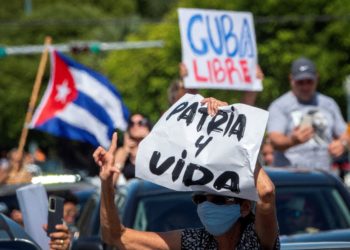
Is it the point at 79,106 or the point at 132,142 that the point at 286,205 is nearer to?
the point at 132,142

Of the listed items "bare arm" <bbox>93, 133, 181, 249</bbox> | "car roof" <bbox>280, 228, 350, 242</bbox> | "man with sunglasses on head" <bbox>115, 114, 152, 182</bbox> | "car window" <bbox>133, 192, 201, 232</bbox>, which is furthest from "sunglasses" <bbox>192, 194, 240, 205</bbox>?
"man with sunglasses on head" <bbox>115, 114, 152, 182</bbox>

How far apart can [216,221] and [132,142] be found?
6.78 m

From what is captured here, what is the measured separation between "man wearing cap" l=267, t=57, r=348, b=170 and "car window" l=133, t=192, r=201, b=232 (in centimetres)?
281

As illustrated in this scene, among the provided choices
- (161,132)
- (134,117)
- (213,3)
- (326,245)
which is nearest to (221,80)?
(134,117)

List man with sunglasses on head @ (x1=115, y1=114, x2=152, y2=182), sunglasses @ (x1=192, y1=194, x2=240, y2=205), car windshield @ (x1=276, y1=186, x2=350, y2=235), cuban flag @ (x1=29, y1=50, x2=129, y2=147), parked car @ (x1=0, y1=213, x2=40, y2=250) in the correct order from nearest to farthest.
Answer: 1. parked car @ (x1=0, y1=213, x2=40, y2=250)
2. sunglasses @ (x1=192, y1=194, x2=240, y2=205)
3. car windshield @ (x1=276, y1=186, x2=350, y2=235)
4. man with sunglasses on head @ (x1=115, y1=114, x2=152, y2=182)
5. cuban flag @ (x1=29, y1=50, x2=129, y2=147)

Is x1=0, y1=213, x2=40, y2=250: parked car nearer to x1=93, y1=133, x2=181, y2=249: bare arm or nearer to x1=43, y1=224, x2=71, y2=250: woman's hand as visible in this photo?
x1=93, y1=133, x2=181, y2=249: bare arm

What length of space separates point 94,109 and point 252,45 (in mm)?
2908

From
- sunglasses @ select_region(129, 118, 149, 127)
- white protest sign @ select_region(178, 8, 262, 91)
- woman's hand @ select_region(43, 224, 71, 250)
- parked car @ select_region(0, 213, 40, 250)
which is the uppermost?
white protest sign @ select_region(178, 8, 262, 91)

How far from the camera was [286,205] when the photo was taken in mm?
9312

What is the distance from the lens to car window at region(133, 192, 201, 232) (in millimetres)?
8852

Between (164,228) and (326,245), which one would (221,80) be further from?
(326,245)

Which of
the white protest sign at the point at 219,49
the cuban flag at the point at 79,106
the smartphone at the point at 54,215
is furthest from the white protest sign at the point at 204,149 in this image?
the cuban flag at the point at 79,106

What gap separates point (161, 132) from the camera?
600cm

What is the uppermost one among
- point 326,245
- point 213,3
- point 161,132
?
point 213,3
